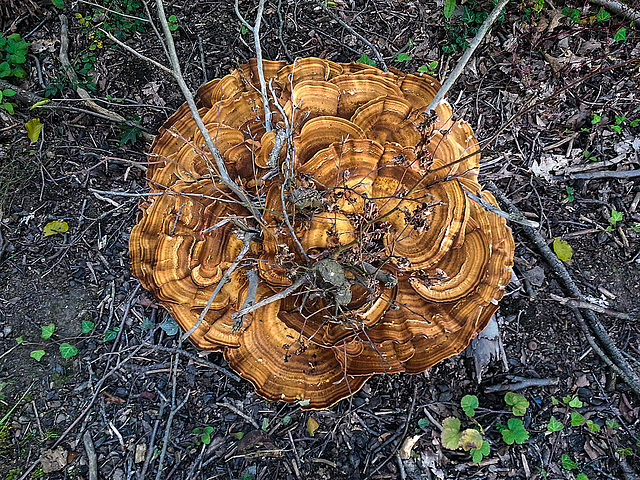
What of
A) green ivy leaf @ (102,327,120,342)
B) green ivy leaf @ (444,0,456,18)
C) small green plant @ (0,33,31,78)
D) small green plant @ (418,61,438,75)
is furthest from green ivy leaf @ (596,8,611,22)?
small green plant @ (0,33,31,78)

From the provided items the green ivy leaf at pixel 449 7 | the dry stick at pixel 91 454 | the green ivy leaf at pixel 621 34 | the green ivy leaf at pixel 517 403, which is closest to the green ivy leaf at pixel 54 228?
the dry stick at pixel 91 454

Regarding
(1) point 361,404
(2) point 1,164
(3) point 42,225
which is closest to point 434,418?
(1) point 361,404

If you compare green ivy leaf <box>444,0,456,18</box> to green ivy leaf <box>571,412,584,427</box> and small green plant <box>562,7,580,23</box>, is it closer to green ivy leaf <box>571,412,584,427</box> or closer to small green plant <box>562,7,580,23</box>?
small green plant <box>562,7,580,23</box>

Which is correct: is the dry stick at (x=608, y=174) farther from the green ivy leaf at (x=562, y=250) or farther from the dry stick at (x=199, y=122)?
the dry stick at (x=199, y=122)

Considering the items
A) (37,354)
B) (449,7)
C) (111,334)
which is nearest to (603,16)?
(449,7)

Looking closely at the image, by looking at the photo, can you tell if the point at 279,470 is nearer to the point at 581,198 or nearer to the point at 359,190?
the point at 359,190

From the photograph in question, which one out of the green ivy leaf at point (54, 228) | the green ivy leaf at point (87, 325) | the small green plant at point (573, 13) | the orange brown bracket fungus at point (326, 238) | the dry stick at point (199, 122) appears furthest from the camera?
the small green plant at point (573, 13)
